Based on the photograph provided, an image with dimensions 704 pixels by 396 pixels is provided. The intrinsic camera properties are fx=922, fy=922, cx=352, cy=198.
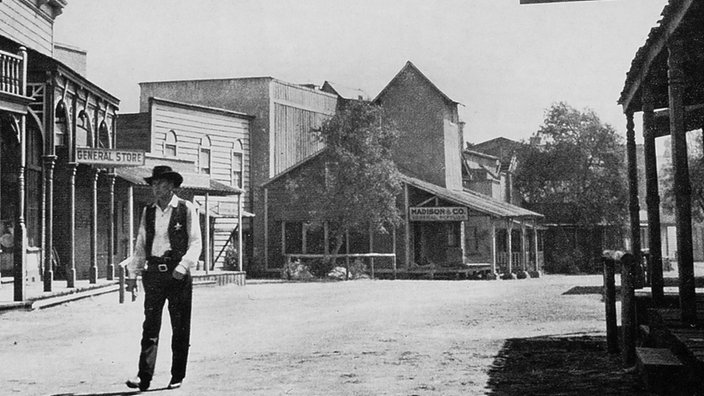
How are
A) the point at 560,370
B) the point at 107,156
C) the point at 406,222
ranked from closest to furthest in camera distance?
the point at 560,370
the point at 107,156
the point at 406,222

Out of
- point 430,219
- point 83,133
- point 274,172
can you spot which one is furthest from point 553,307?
point 274,172

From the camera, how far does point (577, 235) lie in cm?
4491

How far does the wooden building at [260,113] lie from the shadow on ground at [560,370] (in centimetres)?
2594

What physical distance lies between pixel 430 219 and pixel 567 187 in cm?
1410

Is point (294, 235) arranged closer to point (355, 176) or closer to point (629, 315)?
point (355, 176)

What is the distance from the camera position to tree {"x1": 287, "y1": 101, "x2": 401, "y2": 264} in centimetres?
3119

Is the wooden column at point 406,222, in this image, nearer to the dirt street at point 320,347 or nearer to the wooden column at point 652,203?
the dirt street at point 320,347

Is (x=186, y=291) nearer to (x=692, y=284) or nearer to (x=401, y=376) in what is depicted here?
(x=401, y=376)

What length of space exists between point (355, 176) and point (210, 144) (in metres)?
6.63

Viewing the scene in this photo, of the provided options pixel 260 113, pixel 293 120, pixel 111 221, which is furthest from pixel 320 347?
pixel 293 120

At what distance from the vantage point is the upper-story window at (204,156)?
3403cm

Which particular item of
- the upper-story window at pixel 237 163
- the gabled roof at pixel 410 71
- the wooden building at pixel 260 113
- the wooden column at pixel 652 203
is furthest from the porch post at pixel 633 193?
the gabled roof at pixel 410 71

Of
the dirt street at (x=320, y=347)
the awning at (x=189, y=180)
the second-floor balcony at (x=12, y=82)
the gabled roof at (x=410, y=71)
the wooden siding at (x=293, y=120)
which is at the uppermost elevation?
the gabled roof at (x=410, y=71)

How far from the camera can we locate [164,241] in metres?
7.27
